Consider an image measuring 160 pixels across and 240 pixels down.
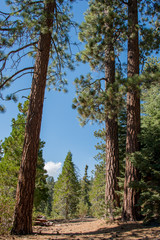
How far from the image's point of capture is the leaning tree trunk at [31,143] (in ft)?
11.9

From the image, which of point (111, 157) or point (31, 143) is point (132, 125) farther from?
point (31, 143)

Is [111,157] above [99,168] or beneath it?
above

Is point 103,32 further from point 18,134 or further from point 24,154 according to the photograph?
point 18,134

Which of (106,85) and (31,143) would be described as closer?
(31,143)

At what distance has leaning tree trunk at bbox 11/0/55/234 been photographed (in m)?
3.63

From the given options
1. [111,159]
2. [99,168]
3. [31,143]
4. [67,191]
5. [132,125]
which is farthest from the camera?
[67,191]

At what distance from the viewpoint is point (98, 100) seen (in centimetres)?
578

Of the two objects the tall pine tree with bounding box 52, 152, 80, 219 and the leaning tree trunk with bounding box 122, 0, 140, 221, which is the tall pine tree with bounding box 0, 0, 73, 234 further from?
the tall pine tree with bounding box 52, 152, 80, 219

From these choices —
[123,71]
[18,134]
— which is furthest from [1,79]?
[18,134]

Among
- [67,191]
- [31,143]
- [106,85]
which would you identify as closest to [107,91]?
[106,85]

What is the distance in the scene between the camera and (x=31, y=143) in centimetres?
407

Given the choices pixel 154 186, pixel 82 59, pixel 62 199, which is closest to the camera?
pixel 154 186

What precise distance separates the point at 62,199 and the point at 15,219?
16.7 metres

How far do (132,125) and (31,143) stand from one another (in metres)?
A: 2.88
